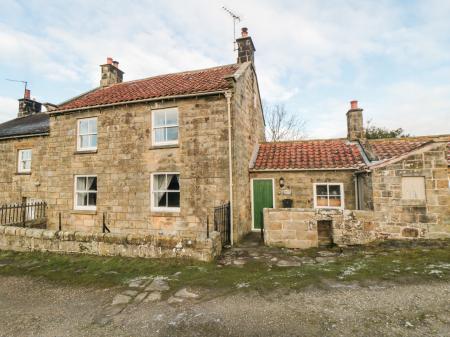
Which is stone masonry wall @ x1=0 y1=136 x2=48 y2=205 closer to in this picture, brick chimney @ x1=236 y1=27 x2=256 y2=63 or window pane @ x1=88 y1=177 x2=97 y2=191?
window pane @ x1=88 y1=177 x2=97 y2=191

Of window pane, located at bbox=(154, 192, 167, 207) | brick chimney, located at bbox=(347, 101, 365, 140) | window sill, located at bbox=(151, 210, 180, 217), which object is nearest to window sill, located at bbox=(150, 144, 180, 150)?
window pane, located at bbox=(154, 192, 167, 207)

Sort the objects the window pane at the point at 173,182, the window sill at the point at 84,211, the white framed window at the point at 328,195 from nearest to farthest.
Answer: the window pane at the point at 173,182 → the white framed window at the point at 328,195 → the window sill at the point at 84,211

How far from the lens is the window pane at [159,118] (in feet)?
35.0

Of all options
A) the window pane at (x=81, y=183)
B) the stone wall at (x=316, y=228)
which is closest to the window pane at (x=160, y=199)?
the window pane at (x=81, y=183)

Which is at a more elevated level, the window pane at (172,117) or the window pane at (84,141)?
the window pane at (172,117)

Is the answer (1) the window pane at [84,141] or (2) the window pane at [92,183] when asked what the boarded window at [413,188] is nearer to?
(2) the window pane at [92,183]

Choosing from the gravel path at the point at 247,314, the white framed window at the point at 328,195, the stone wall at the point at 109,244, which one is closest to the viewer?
the gravel path at the point at 247,314

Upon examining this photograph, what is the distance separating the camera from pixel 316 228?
8.23m

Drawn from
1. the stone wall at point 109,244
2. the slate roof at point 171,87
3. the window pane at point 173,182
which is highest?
the slate roof at point 171,87

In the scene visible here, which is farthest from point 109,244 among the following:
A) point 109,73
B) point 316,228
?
point 109,73

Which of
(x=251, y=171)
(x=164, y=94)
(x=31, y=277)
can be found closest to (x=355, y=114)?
(x=251, y=171)

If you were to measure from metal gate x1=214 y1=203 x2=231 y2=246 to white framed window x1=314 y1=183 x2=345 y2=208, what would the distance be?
432 cm

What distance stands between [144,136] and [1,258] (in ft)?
21.2

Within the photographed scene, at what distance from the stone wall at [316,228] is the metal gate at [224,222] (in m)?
1.79
